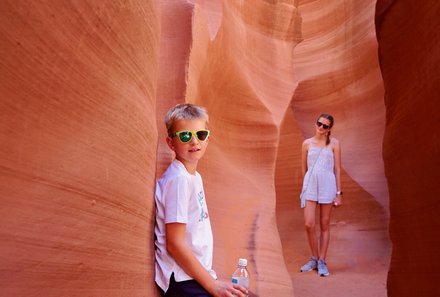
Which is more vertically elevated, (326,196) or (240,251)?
(326,196)

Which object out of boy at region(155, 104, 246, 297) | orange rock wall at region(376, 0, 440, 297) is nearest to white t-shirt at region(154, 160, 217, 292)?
boy at region(155, 104, 246, 297)

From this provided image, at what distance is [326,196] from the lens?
5844 millimetres

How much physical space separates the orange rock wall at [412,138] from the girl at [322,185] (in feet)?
7.79

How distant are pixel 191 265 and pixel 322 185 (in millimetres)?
3932

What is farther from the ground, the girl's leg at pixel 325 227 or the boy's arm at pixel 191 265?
the girl's leg at pixel 325 227

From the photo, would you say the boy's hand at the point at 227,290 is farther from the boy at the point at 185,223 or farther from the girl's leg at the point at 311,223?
the girl's leg at the point at 311,223

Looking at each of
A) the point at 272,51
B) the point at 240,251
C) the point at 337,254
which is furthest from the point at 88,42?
Result: the point at 337,254

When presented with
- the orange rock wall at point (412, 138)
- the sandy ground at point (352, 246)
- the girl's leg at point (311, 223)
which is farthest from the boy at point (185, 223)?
the sandy ground at point (352, 246)

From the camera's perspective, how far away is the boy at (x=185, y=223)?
212 cm

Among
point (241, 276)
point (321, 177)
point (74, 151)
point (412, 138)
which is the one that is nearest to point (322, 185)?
point (321, 177)

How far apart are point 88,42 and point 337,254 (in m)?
6.42

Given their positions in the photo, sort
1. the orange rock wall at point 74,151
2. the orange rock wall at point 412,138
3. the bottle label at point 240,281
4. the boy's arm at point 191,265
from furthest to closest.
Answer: the orange rock wall at point 412,138 < the bottle label at point 240,281 < the boy's arm at point 191,265 < the orange rock wall at point 74,151

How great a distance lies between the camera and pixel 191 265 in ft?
6.91

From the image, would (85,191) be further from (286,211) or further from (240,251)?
Result: (286,211)
